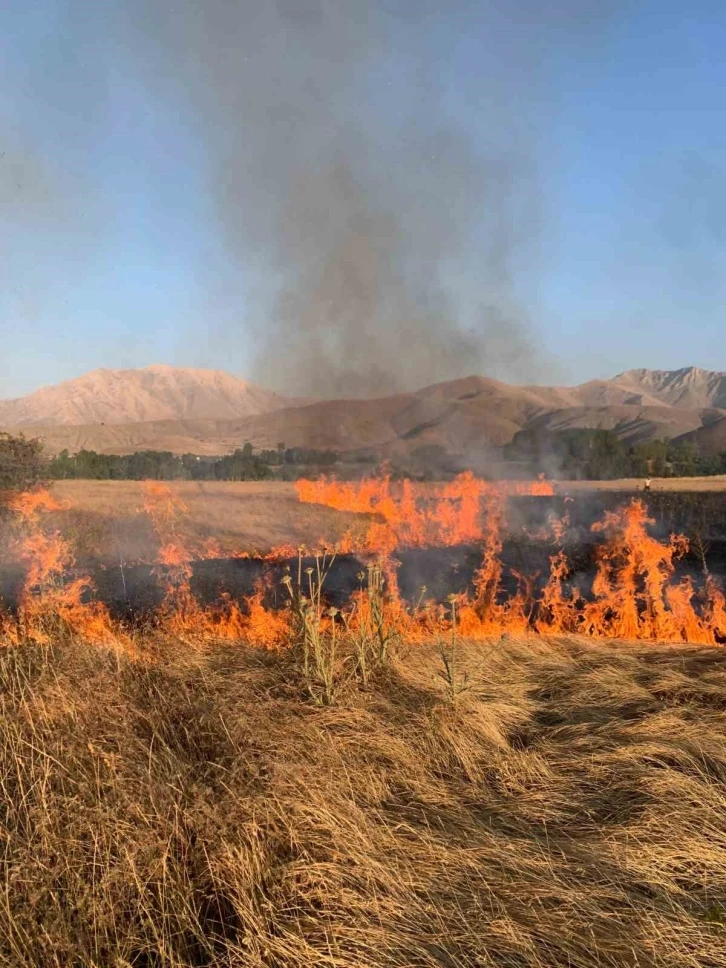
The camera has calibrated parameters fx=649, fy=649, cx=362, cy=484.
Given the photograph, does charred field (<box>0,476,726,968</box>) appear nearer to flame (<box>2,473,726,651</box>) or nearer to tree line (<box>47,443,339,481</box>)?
flame (<box>2,473,726,651</box>)

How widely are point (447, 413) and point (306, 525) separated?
8417 centimetres

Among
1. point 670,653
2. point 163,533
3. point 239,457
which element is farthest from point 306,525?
point 239,457

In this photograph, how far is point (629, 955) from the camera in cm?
216

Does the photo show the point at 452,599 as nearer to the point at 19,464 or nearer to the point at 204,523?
the point at 204,523

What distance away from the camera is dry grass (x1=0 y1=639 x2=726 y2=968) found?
88.4 inches

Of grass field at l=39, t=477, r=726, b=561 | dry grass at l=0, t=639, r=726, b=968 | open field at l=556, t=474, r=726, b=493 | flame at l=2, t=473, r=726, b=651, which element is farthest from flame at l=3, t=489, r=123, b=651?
open field at l=556, t=474, r=726, b=493

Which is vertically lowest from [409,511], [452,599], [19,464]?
[409,511]

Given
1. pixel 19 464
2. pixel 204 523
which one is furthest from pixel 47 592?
pixel 19 464

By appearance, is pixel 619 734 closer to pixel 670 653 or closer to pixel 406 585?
pixel 670 653

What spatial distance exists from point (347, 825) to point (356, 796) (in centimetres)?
32

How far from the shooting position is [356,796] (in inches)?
124

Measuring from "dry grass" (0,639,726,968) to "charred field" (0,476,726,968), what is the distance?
0.01m

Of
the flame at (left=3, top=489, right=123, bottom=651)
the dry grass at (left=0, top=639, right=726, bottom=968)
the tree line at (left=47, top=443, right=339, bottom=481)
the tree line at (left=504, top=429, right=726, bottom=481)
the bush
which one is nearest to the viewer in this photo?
the dry grass at (left=0, top=639, right=726, bottom=968)

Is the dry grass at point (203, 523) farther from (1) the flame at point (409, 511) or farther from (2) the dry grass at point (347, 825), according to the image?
(2) the dry grass at point (347, 825)
